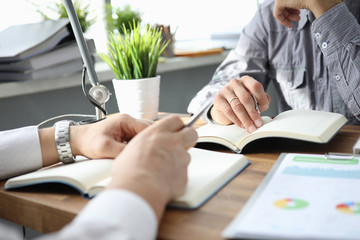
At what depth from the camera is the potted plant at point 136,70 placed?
1.18 m

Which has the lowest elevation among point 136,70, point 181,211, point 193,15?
point 181,211

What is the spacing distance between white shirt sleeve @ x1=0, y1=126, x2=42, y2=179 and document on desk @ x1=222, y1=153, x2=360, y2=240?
1.44 feet

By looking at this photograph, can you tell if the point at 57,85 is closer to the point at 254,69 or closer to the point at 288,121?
the point at 254,69

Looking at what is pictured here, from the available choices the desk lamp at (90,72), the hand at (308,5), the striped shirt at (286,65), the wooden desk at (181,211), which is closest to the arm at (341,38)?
the hand at (308,5)

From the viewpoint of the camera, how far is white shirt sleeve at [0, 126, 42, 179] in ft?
2.51

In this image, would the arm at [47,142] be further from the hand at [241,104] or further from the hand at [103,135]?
the hand at [241,104]

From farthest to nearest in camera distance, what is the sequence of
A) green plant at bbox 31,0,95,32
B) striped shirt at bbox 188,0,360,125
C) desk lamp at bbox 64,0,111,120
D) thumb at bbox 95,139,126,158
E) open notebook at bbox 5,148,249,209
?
1. green plant at bbox 31,0,95,32
2. striped shirt at bbox 188,0,360,125
3. desk lamp at bbox 64,0,111,120
4. thumb at bbox 95,139,126,158
5. open notebook at bbox 5,148,249,209

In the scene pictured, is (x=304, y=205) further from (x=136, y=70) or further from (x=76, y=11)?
(x=76, y=11)

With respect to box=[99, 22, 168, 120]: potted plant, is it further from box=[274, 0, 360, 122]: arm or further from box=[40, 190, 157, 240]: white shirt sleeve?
box=[40, 190, 157, 240]: white shirt sleeve

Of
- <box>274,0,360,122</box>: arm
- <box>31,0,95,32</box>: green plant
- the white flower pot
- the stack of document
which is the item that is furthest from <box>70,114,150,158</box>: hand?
<box>31,0,95,32</box>: green plant

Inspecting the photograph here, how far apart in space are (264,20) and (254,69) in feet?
0.62

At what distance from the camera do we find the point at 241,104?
3.10 feet

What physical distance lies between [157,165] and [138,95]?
2.15 ft

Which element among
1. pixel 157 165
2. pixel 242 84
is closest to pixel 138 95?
pixel 242 84
